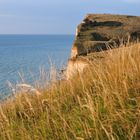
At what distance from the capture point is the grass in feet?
18.7

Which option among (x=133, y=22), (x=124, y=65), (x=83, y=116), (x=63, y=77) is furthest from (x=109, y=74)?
(x=133, y=22)

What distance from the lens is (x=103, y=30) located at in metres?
18.6

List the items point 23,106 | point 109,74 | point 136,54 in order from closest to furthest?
point 109,74 → point 23,106 → point 136,54

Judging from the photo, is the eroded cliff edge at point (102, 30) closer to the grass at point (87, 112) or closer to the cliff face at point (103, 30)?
the cliff face at point (103, 30)

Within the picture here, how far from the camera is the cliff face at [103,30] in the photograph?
56.0 feet

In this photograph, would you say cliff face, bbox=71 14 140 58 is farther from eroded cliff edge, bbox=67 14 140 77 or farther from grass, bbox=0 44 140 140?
grass, bbox=0 44 140 140

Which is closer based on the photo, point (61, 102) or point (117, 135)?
point (117, 135)

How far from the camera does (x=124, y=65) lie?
739 cm

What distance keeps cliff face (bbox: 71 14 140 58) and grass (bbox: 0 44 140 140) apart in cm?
889

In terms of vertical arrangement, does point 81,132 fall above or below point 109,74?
below

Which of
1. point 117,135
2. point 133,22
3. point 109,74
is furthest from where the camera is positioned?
point 133,22

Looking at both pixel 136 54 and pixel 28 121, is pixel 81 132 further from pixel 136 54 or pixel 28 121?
pixel 136 54

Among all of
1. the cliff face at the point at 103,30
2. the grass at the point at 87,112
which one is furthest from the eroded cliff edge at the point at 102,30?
the grass at the point at 87,112

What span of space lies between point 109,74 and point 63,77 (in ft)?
6.85
